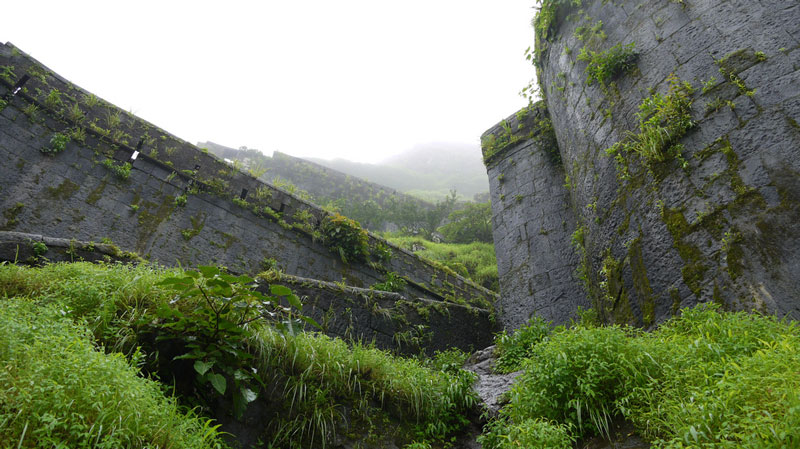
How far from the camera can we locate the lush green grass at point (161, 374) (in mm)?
2162

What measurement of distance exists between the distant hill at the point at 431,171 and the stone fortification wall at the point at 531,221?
137 feet

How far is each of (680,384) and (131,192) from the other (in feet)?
23.8

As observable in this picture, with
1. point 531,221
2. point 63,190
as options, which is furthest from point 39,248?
point 531,221

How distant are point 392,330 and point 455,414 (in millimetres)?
2049

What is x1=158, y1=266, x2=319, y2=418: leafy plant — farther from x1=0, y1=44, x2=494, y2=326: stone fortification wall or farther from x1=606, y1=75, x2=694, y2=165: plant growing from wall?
x1=606, y1=75, x2=694, y2=165: plant growing from wall

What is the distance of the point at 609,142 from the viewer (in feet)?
18.4

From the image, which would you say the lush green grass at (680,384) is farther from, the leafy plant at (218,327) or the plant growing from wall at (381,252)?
the plant growing from wall at (381,252)

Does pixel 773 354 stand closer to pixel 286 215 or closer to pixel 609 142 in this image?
pixel 609 142

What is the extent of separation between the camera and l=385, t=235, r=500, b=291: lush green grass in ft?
43.1

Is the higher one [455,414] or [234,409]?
[455,414]

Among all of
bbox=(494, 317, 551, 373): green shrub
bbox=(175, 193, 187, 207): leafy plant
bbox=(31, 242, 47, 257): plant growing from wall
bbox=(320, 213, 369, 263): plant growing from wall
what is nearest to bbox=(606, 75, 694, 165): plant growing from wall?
bbox=(494, 317, 551, 373): green shrub

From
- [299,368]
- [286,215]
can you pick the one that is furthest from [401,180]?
[299,368]

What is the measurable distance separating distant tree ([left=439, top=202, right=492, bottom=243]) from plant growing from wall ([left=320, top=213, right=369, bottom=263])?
383 inches

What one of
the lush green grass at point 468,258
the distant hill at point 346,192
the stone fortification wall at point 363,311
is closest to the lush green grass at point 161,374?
the stone fortification wall at point 363,311
